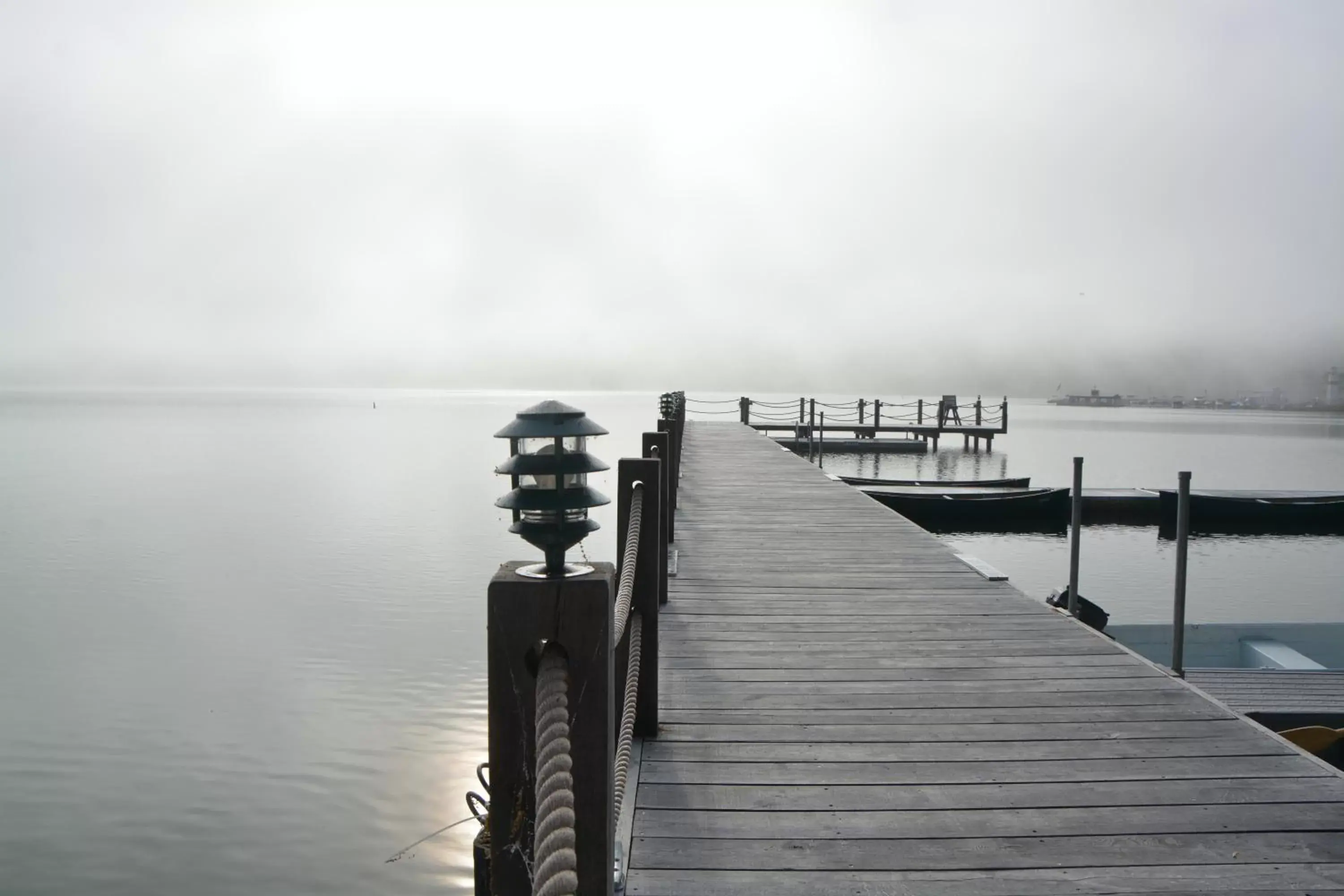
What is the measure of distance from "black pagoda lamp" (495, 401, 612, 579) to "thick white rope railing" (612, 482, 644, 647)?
0.44 m

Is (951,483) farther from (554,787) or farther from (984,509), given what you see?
(554,787)

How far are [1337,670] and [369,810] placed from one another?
261 inches

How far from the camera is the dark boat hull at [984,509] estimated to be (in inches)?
587

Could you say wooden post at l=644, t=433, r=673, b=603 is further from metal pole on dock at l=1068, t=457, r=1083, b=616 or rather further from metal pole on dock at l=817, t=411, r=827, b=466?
metal pole on dock at l=817, t=411, r=827, b=466

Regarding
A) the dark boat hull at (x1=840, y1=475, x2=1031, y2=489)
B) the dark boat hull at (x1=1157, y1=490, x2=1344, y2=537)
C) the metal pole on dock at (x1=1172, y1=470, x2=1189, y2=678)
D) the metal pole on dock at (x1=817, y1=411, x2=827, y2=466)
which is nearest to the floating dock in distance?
the metal pole on dock at (x1=817, y1=411, x2=827, y2=466)

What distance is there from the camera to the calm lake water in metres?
5.80

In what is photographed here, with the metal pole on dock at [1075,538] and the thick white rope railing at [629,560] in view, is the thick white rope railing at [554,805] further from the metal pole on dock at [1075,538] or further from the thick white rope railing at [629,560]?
the metal pole on dock at [1075,538]

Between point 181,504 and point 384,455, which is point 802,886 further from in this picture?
point 384,455

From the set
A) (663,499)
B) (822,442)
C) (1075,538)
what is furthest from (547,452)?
(822,442)

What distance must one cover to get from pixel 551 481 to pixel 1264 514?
18.4 meters

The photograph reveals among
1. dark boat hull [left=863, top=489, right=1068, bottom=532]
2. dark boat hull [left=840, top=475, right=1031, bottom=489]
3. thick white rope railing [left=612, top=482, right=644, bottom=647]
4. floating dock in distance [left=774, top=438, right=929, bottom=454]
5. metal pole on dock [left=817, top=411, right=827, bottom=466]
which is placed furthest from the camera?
floating dock in distance [left=774, top=438, right=929, bottom=454]

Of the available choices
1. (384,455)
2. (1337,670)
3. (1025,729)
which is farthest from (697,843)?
(384,455)

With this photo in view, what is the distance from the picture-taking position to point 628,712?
2.26 meters

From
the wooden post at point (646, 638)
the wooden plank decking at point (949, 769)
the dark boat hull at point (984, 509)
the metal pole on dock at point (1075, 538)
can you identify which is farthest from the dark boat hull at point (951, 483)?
the wooden post at point (646, 638)
